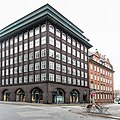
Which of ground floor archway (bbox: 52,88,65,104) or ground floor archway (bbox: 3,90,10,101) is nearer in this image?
ground floor archway (bbox: 52,88,65,104)

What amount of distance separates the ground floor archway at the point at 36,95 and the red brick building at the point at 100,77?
2351 cm

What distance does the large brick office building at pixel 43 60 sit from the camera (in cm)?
5203

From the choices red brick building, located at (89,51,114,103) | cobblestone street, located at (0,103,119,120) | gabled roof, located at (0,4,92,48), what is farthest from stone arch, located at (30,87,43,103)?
cobblestone street, located at (0,103,119,120)

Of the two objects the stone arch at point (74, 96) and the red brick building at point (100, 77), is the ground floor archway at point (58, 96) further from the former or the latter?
the red brick building at point (100, 77)

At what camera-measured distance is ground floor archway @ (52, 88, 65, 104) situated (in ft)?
171

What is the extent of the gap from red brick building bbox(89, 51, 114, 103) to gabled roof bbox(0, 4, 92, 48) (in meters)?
13.4

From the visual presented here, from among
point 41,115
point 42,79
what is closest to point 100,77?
point 42,79

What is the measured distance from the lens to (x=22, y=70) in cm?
5803

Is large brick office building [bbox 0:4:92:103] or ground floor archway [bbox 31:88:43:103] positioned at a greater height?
large brick office building [bbox 0:4:92:103]

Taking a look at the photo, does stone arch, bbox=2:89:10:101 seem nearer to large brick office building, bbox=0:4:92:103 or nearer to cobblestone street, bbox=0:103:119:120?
large brick office building, bbox=0:4:92:103

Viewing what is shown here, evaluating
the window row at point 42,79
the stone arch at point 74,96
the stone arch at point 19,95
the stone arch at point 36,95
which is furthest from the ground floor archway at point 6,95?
the stone arch at point 74,96

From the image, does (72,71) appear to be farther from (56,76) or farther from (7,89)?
(7,89)

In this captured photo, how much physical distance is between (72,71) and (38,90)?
1438 cm

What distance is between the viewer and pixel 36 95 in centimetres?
5300
